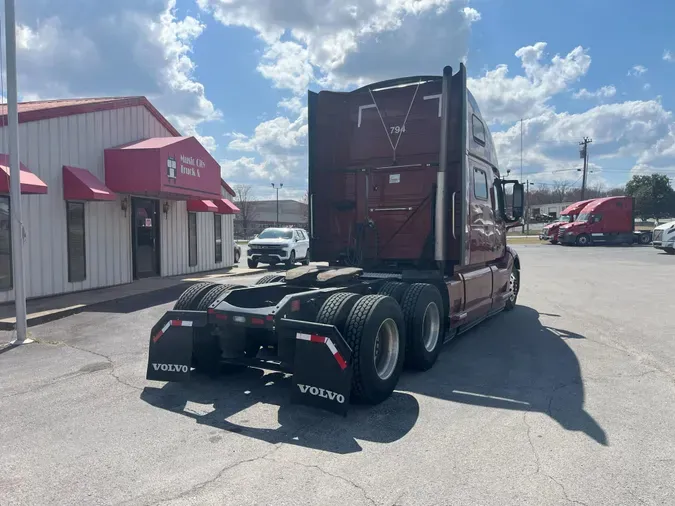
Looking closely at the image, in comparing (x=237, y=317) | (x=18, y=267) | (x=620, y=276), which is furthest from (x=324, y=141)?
(x=620, y=276)

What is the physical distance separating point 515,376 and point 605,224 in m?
35.9

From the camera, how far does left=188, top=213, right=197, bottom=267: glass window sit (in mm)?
16906

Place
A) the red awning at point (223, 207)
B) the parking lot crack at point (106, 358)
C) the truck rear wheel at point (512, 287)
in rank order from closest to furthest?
the parking lot crack at point (106, 358) → the truck rear wheel at point (512, 287) → the red awning at point (223, 207)

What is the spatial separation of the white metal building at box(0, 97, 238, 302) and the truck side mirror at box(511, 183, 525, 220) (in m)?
8.12

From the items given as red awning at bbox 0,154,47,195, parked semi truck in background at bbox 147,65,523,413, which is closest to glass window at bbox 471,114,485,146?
parked semi truck in background at bbox 147,65,523,413

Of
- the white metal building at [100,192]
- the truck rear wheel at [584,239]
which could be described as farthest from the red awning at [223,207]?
the truck rear wheel at [584,239]

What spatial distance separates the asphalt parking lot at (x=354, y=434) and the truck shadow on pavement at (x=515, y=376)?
0.09ft

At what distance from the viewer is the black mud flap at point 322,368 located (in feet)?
14.4

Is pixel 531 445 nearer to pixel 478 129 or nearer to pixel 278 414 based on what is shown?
pixel 278 414

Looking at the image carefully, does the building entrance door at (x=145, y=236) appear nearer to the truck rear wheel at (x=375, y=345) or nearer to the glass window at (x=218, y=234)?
the glass window at (x=218, y=234)

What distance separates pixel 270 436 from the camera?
4.14 metres

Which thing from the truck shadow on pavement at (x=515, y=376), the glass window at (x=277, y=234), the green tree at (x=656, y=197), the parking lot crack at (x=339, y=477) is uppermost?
the green tree at (x=656, y=197)

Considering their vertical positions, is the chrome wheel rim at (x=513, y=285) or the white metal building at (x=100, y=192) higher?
the white metal building at (x=100, y=192)

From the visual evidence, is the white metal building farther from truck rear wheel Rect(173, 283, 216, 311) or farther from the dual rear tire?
the dual rear tire
